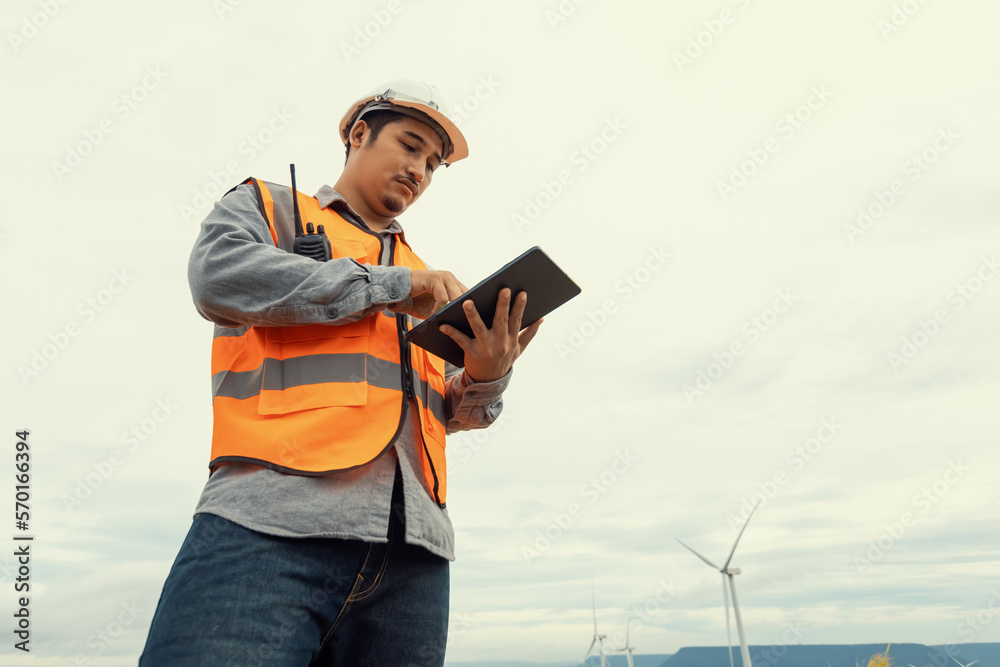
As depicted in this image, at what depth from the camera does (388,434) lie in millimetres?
2643

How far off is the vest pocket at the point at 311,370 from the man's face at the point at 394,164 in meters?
0.98

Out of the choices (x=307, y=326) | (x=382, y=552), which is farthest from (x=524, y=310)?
(x=382, y=552)

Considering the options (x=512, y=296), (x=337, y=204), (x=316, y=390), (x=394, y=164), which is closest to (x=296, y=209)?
(x=337, y=204)

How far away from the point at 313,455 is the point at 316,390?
0.26 metres

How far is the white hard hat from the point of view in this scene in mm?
3539

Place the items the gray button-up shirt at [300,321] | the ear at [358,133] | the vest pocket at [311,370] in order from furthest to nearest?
the ear at [358,133] → the vest pocket at [311,370] → the gray button-up shirt at [300,321]

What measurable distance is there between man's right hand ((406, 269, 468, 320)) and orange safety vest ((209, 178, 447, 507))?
203 millimetres

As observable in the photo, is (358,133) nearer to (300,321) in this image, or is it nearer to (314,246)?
(314,246)

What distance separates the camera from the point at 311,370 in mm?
2678

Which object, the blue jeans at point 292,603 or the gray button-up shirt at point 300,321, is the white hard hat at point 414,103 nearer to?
the gray button-up shirt at point 300,321

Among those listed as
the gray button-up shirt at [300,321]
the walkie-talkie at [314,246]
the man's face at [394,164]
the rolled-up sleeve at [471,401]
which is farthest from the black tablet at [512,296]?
the man's face at [394,164]

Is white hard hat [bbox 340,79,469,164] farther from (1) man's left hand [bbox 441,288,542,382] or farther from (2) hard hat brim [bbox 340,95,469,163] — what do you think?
(1) man's left hand [bbox 441,288,542,382]

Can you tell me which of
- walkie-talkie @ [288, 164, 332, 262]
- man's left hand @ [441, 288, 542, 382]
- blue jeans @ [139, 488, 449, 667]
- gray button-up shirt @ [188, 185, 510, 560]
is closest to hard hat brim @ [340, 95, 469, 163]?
walkie-talkie @ [288, 164, 332, 262]

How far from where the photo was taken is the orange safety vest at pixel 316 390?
250 cm
